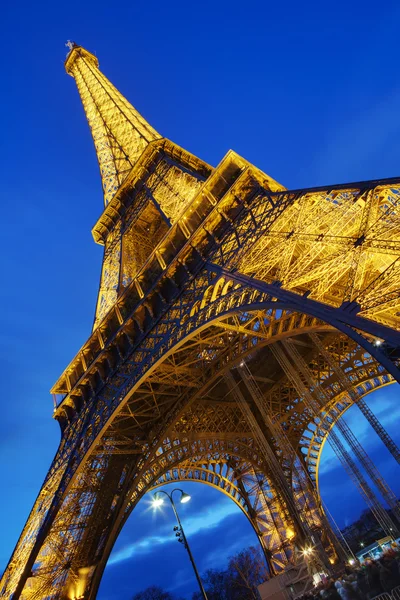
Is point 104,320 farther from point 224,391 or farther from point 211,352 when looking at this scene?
point 224,391

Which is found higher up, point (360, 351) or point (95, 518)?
point (360, 351)

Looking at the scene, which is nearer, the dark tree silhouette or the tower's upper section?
the tower's upper section

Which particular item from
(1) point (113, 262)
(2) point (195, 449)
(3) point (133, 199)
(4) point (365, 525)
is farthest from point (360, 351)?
(4) point (365, 525)

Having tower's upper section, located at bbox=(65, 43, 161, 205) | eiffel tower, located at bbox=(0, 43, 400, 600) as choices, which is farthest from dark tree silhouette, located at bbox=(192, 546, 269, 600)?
tower's upper section, located at bbox=(65, 43, 161, 205)

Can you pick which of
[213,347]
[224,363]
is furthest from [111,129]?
[224,363]

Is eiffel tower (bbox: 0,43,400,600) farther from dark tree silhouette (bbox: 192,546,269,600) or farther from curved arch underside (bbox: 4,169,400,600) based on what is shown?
dark tree silhouette (bbox: 192,546,269,600)

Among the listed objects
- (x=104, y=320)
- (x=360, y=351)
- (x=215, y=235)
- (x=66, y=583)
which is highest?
(x=104, y=320)

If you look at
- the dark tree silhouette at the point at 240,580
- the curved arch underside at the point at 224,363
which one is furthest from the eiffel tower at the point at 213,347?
the dark tree silhouette at the point at 240,580
